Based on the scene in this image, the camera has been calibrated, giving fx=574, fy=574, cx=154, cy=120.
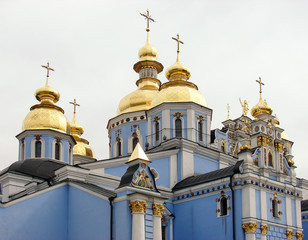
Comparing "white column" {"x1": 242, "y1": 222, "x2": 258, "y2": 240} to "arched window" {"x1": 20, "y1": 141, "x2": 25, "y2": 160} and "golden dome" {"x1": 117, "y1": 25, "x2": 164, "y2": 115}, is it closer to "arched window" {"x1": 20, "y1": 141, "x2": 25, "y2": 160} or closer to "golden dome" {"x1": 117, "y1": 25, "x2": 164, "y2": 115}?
"golden dome" {"x1": 117, "y1": 25, "x2": 164, "y2": 115}

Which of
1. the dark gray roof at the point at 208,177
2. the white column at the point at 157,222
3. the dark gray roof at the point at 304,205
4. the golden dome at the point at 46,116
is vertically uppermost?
the golden dome at the point at 46,116

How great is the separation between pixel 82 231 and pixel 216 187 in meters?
4.89

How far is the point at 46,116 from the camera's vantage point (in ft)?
79.9

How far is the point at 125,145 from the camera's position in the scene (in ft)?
87.6

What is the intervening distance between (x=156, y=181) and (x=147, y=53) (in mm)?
10422

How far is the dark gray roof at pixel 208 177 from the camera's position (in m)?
18.9

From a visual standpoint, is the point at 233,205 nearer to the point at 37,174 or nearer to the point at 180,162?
the point at 180,162

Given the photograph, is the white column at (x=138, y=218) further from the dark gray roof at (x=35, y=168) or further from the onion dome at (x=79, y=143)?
the onion dome at (x=79, y=143)

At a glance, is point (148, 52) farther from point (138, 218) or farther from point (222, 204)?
point (138, 218)

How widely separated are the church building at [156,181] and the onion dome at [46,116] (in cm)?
4

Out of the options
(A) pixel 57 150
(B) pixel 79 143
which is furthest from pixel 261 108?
(A) pixel 57 150


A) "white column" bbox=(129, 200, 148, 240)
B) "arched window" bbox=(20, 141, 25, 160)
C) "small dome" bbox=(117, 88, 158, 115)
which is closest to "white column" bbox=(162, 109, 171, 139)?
"small dome" bbox=(117, 88, 158, 115)

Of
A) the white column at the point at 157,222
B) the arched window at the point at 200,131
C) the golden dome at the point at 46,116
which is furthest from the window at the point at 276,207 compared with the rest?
the golden dome at the point at 46,116

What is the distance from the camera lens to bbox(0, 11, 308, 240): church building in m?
15.9
